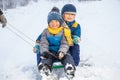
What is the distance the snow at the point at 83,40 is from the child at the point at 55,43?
363 millimetres

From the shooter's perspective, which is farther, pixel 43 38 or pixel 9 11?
pixel 9 11

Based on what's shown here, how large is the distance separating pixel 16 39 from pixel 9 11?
1038 millimetres

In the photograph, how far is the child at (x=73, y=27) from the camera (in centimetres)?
283

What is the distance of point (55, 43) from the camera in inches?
107

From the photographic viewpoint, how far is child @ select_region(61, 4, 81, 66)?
283 centimetres

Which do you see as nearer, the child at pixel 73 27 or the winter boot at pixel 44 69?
Answer: the winter boot at pixel 44 69

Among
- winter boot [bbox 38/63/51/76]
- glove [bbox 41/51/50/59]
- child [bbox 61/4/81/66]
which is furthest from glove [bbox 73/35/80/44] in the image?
winter boot [bbox 38/63/51/76]

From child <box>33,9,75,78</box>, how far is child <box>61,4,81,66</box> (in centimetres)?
10

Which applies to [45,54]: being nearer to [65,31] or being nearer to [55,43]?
[55,43]

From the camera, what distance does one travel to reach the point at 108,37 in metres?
3.88

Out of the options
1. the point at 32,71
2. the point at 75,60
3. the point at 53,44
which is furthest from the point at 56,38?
the point at 32,71

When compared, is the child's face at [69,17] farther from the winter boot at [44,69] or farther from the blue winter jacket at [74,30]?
the winter boot at [44,69]

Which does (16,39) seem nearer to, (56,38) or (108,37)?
(108,37)

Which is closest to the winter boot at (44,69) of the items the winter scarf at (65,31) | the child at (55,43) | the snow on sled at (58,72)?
the child at (55,43)
